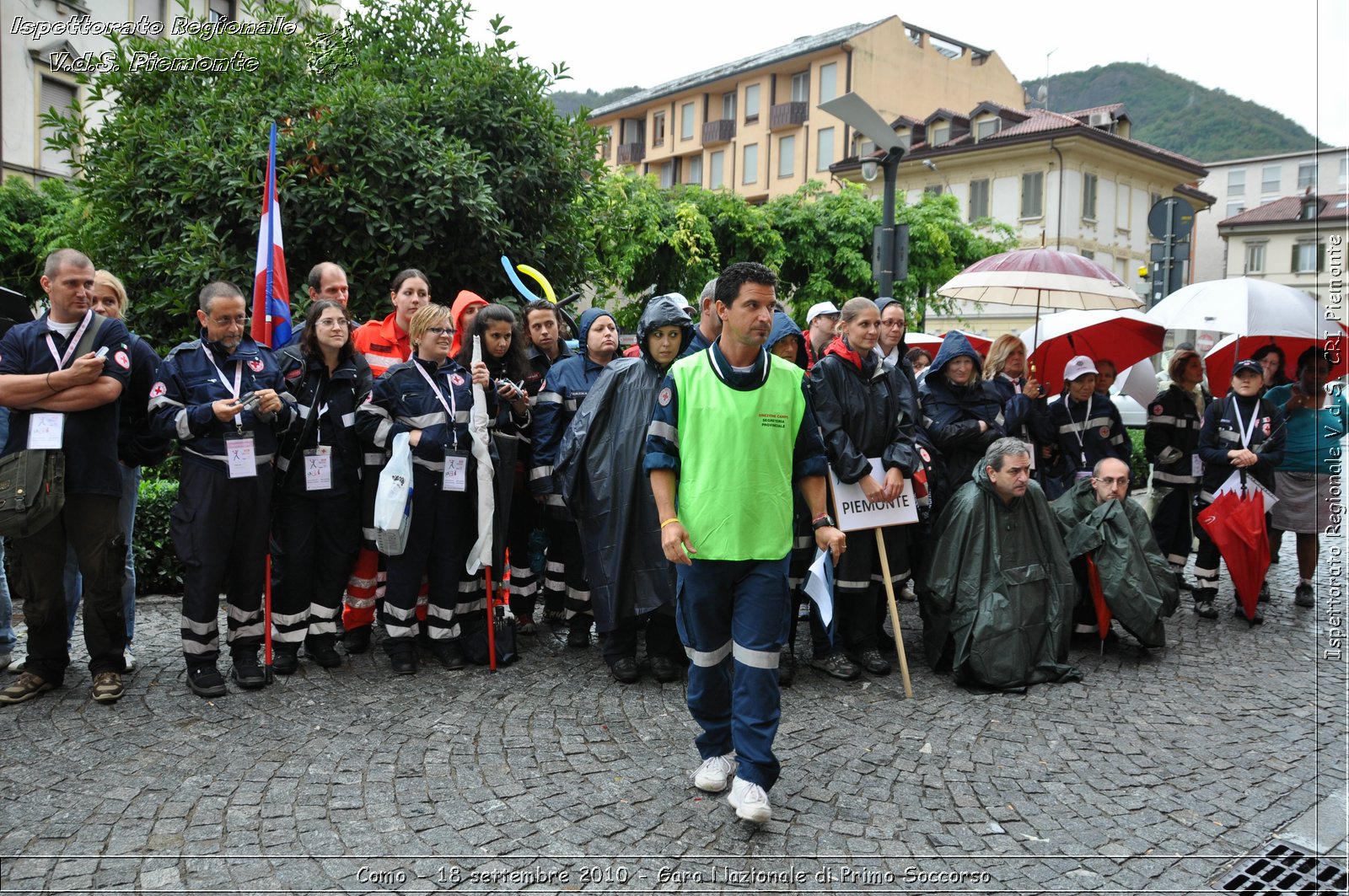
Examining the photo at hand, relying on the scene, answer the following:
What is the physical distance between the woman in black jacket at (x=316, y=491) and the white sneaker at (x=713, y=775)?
99.8 inches

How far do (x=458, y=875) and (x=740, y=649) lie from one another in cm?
132

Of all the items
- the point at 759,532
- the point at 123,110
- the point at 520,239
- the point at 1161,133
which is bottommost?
the point at 759,532

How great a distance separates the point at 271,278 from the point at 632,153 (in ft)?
193

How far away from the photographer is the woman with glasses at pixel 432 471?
221 inches

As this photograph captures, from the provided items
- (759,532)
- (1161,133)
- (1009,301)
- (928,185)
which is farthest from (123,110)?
(1161,133)

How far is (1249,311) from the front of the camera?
721cm

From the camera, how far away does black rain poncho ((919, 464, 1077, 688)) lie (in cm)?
565

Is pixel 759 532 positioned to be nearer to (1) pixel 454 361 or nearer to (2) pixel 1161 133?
(1) pixel 454 361

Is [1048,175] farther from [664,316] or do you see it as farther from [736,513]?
[736,513]

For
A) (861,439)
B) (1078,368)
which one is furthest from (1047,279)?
(861,439)

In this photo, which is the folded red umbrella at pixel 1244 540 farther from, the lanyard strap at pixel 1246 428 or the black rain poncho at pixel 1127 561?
the black rain poncho at pixel 1127 561

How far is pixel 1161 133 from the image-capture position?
5319 centimetres

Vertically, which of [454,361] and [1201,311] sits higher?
[1201,311]

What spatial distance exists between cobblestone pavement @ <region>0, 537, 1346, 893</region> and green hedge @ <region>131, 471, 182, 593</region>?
1427 mm
